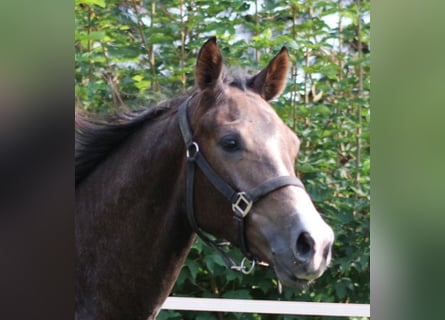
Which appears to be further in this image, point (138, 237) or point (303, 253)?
point (138, 237)

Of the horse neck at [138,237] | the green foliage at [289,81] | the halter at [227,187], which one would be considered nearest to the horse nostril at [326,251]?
the halter at [227,187]

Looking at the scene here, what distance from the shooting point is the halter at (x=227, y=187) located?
157 cm

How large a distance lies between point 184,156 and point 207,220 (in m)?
0.22

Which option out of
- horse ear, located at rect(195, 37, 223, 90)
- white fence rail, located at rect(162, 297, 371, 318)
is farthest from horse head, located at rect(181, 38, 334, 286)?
white fence rail, located at rect(162, 297, 371, 318)

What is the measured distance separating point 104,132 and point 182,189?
408 mm

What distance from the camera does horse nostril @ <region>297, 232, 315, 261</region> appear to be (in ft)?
4.72

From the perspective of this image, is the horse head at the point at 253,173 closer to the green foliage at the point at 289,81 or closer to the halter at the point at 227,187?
the halter at the point at 227,187

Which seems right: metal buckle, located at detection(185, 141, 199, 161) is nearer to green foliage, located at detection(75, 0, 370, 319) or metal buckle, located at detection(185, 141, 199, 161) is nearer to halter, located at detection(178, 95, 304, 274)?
halter, located at detection(178, 95, 304, 274)

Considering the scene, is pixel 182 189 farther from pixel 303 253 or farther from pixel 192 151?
pixel 303 253

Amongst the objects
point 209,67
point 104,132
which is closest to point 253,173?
point 209,67

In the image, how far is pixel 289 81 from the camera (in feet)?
11.5

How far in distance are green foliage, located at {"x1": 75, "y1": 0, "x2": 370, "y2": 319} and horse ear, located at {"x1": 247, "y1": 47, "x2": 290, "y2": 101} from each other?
1.42 m
